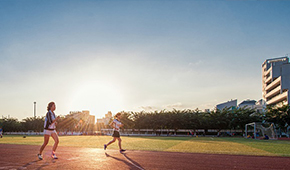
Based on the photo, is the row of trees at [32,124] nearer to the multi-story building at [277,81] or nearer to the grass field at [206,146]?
the grass field at [206,146]

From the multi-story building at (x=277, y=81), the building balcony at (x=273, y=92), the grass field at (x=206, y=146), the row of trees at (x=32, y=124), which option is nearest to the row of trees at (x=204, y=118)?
the multi-story building at (x=277, y=81)

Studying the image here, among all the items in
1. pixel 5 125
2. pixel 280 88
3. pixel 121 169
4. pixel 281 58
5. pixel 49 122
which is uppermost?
pixel 281 58

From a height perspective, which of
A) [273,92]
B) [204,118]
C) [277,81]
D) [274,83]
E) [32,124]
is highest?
[277,81]

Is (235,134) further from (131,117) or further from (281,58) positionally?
(281,58)

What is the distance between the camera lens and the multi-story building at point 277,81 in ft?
211

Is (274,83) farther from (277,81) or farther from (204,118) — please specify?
(204,118)

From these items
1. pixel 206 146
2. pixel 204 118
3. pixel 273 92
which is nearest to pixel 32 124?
pixel 204 118

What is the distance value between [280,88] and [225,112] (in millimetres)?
25574

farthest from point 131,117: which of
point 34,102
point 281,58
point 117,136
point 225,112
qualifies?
point 281,58

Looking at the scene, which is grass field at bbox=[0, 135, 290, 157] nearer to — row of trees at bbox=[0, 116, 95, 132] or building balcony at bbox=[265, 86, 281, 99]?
building balcony at bbox=[265, 86, 281, 99]

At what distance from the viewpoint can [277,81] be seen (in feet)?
223

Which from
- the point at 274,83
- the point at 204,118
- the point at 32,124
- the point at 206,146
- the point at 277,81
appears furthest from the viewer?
the point at 32,124

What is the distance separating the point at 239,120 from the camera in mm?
49000

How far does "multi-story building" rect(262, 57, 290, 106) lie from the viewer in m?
64.4
